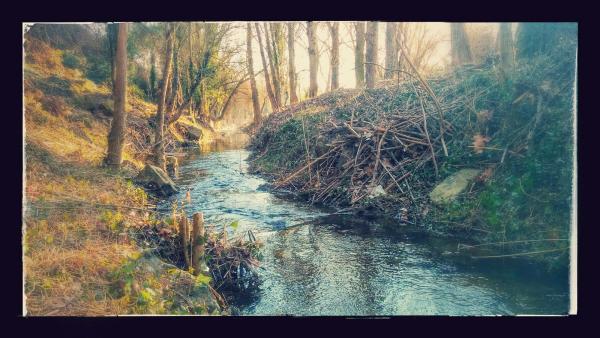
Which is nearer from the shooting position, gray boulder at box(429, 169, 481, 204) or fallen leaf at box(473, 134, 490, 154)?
fallen leaf at box(473, 134, 490, 154)

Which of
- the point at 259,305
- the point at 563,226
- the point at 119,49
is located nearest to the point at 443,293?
the point at 563,226

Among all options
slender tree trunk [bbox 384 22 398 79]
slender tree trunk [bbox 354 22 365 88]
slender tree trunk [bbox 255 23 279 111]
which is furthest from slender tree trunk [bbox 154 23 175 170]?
slender tree trunk [bbox 384 22 398 79]

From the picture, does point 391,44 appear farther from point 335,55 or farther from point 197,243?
point 197,243

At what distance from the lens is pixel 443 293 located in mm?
4883

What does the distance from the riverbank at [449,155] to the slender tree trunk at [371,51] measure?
26 centimetres

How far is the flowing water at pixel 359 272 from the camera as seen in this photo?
15.8ft

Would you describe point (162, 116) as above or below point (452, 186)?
above

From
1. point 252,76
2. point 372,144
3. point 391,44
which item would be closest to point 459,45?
point 391,44

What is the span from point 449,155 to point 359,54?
2121 millimetres

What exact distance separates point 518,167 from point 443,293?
1919 millimetres

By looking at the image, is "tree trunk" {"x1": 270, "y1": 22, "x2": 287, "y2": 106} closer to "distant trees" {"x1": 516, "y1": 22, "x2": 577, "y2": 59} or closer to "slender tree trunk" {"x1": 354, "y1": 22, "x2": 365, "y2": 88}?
"slender tree trunk" {"x1": 354, "y1": 22, "x2": 365, "y2": 88}

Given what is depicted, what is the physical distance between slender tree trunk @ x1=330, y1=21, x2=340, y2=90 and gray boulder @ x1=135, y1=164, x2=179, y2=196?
2913 millimetres

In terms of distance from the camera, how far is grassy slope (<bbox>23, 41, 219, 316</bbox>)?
4559mm

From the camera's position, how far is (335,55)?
657 cm
